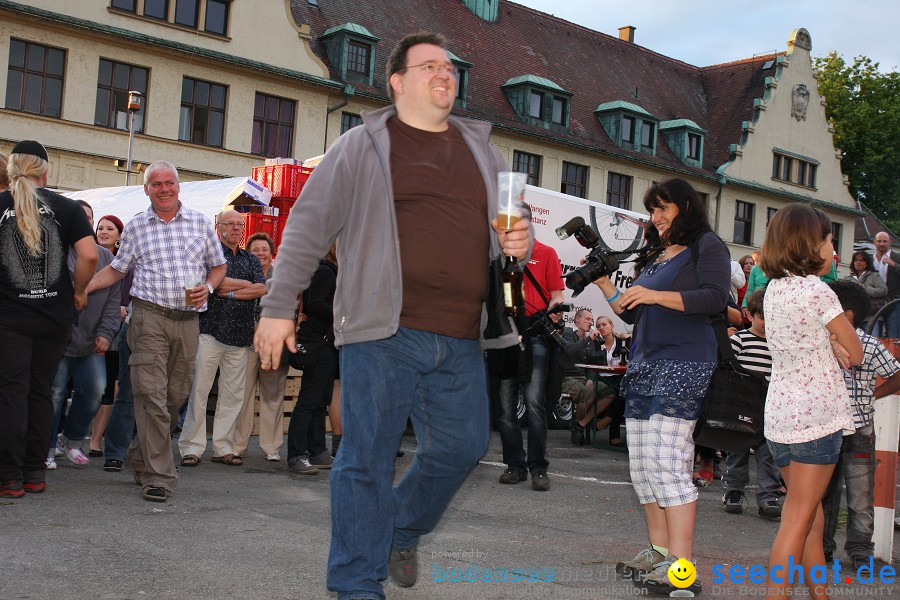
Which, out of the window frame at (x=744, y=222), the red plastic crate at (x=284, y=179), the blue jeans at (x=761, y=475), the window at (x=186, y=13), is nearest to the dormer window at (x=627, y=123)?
the window frame at (x=744, y=222)

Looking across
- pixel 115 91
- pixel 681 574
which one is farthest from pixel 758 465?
pixel 115 91

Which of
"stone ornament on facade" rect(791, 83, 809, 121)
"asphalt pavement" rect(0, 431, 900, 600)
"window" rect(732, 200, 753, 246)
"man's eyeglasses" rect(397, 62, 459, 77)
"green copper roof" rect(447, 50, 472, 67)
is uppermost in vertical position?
"stone ornament on facade" rect(791, 83, 809, 121)

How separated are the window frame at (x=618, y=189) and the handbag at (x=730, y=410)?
3753cm

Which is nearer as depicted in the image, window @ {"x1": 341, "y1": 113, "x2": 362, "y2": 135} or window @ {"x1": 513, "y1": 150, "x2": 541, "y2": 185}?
window @ {"x1": 341, "y1": 113, "x2": 362, "y2": 135}

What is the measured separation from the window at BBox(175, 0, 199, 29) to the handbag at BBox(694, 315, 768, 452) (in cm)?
2807

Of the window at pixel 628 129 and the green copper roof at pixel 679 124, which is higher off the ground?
the green copper roof at pixel 679 124

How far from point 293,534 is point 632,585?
1.91 m

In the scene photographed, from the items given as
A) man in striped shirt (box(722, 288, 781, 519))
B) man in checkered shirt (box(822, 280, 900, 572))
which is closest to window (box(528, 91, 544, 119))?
man in striped shirt (box(722, 288, 781, 519))

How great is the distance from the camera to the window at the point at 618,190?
42.5 m

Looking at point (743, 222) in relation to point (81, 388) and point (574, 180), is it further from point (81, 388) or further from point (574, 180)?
point (81, 388)

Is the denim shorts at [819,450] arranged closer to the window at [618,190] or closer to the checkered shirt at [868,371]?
the checkered shirt at [868,371]

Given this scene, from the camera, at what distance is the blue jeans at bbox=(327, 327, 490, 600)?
12.7ft

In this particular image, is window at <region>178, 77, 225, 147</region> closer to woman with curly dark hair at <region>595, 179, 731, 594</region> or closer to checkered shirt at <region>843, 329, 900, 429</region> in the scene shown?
checkered shirt at <region>843, 329, 900, 429</region>

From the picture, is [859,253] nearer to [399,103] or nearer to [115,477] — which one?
[115,477]
